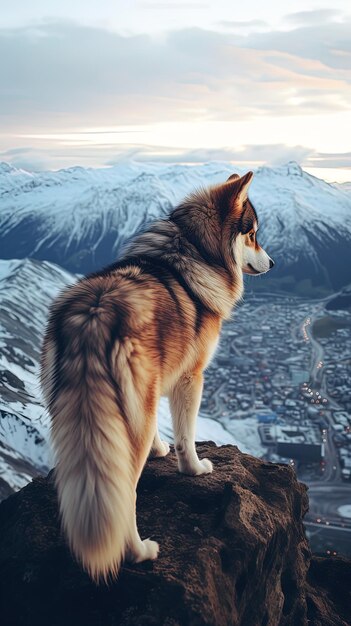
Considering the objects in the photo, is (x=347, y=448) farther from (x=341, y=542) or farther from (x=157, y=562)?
(x=157, y=562)

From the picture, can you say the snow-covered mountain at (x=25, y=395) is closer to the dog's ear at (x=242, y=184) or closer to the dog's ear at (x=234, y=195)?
the dog's ear at (x=234, y=195)

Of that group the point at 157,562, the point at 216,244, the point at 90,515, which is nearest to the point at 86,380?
the point at 90,515

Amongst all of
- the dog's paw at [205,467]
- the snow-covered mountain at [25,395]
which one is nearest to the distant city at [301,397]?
the snow-covered mountain at [25,395]

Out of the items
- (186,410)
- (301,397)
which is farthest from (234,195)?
(301,397)

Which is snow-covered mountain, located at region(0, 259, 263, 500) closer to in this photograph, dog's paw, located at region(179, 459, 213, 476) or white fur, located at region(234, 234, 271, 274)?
dog's paw, located at region(179, 459, 213, 476)

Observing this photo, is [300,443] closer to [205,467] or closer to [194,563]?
[205,467]

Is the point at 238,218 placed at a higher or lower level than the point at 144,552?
higher
